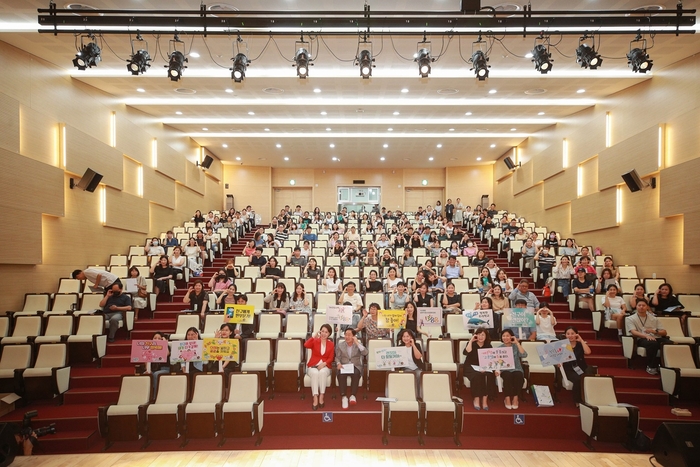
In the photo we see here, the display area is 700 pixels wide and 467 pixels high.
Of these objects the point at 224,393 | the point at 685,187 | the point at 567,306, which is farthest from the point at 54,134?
the point at 685,187

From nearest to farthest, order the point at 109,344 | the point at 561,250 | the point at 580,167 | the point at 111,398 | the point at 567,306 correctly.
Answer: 1. the point at 111,398
2. the point at 109,344
3. the point at 567,306
4. the point at 561,250
5. the point at 580,167

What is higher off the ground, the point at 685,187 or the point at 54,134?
the point at 54,134

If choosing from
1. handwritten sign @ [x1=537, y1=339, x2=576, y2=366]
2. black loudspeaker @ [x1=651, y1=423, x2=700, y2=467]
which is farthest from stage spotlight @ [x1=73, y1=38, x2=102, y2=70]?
black loudspeaker @ [x1=651, y1=423, x2=700, y2=467]

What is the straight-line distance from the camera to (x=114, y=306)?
283 inches

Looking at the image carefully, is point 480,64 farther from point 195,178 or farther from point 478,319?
point 195,178

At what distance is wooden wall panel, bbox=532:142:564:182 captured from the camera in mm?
12852

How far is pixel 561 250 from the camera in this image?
412 inches

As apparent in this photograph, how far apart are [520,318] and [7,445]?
20.1 feet

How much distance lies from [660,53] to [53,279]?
11.7m

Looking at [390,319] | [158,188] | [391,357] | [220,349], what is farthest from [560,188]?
[158,188]

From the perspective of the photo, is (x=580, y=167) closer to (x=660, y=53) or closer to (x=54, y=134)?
(x=660, y=53)

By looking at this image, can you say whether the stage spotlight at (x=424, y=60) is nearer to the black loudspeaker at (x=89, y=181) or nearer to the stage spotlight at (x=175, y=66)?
the stage spotlight at (x=175, y=66)

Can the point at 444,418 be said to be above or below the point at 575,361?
below

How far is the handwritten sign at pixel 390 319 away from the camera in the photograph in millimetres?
6102
